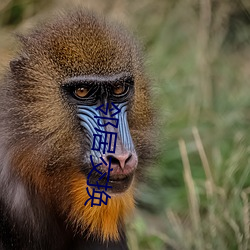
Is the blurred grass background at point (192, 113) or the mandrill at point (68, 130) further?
the blurred grass background at point (192, 113)

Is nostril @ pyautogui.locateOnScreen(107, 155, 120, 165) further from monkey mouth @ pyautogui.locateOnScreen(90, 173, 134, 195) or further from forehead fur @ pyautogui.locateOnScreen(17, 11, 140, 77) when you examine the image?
forehead fur @ pyautogui.locateOnScreen(17, 11, 140, 77)

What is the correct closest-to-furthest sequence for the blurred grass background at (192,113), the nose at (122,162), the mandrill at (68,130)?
the nose at (122,162), the mandrill at (68,130), the blurred grass background at (192,113)

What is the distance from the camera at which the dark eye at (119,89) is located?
338 cm

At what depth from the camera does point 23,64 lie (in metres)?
3.44

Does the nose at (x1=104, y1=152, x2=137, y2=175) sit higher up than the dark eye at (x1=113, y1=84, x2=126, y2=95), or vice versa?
the dark eye at (x1=113, y1=84, x2=126, y2=95)

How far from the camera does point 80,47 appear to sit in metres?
3.41

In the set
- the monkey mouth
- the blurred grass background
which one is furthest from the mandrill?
the blurred grass background

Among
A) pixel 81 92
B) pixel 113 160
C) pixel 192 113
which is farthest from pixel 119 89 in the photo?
pixel 192 113

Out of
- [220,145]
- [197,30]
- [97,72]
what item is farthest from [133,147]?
[197,30]

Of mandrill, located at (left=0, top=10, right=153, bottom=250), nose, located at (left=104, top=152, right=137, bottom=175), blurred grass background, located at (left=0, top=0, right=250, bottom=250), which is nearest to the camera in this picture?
nose, located at (left=104, top=152, right=137, bottom=175)

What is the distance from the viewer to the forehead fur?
133 inches

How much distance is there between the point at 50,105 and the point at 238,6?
141 inches

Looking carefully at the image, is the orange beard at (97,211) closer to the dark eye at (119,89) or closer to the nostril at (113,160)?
the nostril at (113,160)

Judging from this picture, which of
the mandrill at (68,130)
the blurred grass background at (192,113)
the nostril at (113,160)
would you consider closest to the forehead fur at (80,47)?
the mandrill at (68,130)
